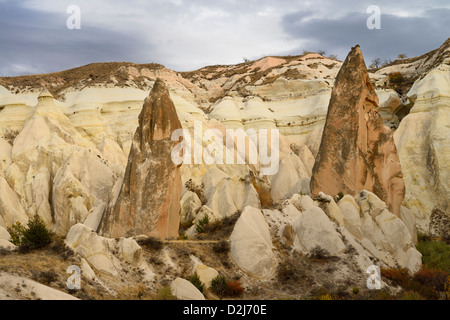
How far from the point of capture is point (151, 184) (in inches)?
940

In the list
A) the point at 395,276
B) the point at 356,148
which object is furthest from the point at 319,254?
the point at 356,148

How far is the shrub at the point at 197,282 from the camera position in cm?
1756

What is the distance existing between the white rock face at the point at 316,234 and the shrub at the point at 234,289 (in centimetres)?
389

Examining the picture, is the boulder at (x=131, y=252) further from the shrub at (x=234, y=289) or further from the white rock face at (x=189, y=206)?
the white rock face at (x=189, y=206)

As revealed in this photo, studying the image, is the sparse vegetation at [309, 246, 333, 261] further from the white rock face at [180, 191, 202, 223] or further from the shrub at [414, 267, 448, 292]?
the white rock face at [180, 191, 202, 223]

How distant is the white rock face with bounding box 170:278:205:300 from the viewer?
1653 cm

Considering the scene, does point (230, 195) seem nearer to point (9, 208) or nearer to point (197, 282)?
point (9, 208)

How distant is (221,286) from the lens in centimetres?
1814

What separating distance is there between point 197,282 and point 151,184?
716cm

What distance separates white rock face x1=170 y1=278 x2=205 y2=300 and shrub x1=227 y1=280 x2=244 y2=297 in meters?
1.53

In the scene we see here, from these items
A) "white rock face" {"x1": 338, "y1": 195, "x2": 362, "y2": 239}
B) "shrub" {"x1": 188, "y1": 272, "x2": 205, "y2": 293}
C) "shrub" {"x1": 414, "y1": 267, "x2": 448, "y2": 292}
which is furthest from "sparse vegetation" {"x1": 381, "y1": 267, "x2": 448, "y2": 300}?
"shrub" {"x1": 188, "y1": 272, "x2": 205, "y2": 293}
